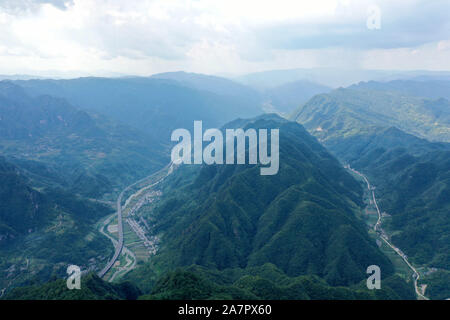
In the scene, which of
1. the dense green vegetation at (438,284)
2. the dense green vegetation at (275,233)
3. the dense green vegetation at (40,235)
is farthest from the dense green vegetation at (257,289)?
the dense green vegetation at (40,235)

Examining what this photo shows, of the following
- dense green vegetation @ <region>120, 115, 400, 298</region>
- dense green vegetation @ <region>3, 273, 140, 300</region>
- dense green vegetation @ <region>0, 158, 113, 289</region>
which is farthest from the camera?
dense green vegetation @ <region>0, 158, 113, 289</region>

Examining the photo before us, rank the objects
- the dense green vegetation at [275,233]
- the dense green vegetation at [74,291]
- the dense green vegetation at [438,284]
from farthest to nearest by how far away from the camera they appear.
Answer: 1. the dense green vegetation at [275,233]
2. the dense green vegetation at [438,284]
3. the dense green vegetation at [74,291]

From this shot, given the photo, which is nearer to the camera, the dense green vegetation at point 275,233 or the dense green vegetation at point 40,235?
the dense green vegetation at point 275,233

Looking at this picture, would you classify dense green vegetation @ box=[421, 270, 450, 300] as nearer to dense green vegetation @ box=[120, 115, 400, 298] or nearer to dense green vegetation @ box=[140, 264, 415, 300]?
dense green vegetation @ box=[140, 264, 415, 300]

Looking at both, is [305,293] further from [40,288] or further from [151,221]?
[151,221]

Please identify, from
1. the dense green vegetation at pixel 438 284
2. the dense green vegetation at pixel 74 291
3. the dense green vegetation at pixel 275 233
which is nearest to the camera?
the dense green vegetation at pixel 74 291

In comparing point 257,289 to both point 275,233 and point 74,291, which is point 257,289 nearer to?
point 74,291

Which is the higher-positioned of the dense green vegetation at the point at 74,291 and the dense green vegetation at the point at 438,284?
the dense green vegetation at the point at 74,291

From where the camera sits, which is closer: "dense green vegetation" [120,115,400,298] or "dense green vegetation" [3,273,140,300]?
"dense green vegetation" [3,273,140,300]

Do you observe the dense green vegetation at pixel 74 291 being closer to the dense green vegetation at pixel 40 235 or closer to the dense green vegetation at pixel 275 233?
the dense green vegetation at pixel 275 233

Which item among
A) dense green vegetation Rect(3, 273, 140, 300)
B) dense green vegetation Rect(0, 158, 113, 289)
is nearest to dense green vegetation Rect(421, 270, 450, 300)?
dense green vegetation Rect(3, 273, 140, 300)
